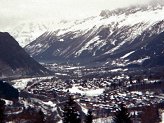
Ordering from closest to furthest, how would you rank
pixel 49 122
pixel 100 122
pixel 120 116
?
1. pixel 120 116
2. pixel 49 122
3. pixel 100 122

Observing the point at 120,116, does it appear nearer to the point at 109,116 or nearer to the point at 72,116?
the point at 72,116

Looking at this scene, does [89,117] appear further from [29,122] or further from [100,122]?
[100,122]

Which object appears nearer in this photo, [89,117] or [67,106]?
[67,106]

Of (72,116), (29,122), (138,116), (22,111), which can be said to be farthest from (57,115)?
(72,116)

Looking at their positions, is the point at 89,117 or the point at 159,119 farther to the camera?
the point at 159,119

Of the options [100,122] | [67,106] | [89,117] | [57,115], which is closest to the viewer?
[67,106]

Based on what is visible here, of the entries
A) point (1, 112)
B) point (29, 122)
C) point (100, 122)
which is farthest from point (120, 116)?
point (100, 122)

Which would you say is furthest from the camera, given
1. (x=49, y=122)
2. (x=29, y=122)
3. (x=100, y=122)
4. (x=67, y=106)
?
(x=100, y=122)

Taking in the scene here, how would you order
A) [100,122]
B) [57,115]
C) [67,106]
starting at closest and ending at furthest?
[67,106] < [100,122] < [57,115]

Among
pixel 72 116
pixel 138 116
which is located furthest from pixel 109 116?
pixel 72 116
